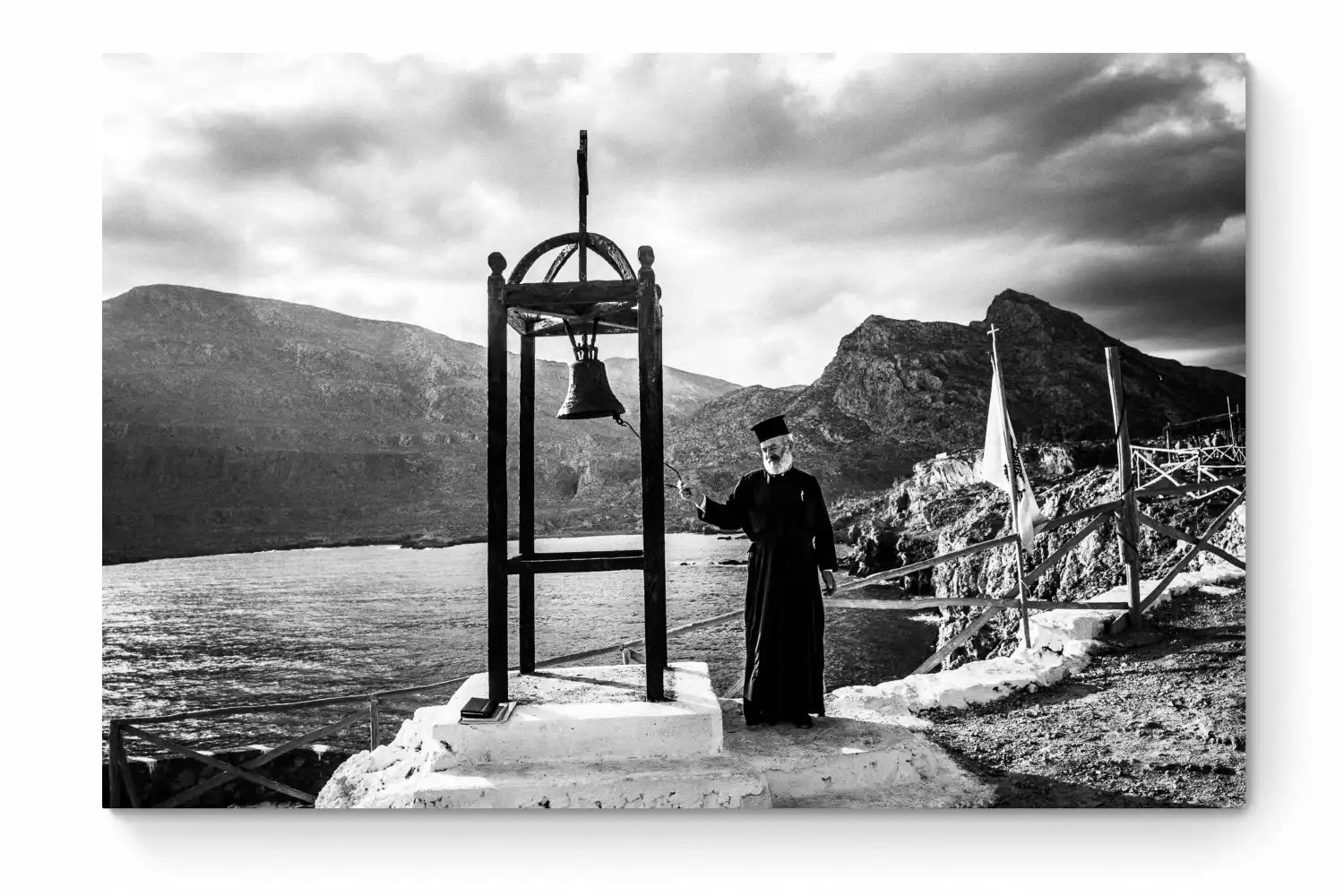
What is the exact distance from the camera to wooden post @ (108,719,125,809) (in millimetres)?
2564

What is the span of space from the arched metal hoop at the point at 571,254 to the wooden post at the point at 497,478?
0.21ft

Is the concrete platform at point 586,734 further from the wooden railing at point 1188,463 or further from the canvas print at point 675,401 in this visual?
the wooden railing at point 1188,463

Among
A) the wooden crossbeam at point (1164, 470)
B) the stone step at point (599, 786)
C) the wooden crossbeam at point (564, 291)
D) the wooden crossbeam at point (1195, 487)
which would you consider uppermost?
the wooden crossbeam at point (564, 291)

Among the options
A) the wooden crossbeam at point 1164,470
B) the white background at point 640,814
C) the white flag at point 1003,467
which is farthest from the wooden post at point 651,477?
the wooden crossbeam at point 1164,470

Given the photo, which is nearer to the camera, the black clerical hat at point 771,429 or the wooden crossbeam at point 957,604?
the black clerical hat at point 771,429

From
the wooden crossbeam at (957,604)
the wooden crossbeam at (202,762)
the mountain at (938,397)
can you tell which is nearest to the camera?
the wooden crossbeam at (202,762)

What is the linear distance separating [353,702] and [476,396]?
186 cm

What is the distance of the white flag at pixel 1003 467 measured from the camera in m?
3.21

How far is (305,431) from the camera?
3.81 metres

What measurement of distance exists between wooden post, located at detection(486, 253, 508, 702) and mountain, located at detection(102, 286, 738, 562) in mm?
1454

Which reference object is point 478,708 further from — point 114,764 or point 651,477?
point 114,764

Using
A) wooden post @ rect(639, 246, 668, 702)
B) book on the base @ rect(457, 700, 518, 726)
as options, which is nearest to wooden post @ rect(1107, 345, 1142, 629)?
wooden post @ rect(639, 246, 668, 702)

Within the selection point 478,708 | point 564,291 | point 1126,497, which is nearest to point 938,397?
point 1126,497

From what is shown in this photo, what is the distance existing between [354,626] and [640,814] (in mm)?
2110
